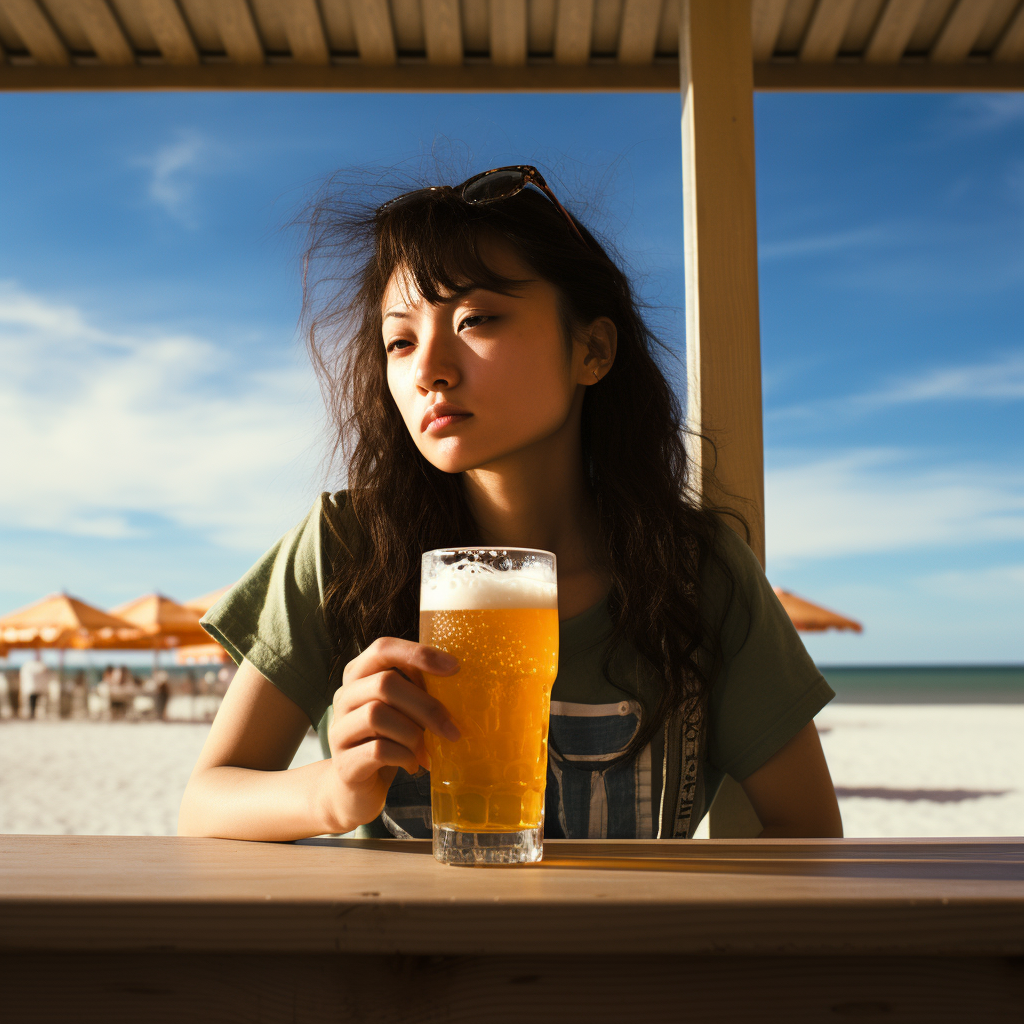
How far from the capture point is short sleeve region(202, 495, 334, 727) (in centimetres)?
130

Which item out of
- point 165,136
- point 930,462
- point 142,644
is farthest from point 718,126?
point 165,136

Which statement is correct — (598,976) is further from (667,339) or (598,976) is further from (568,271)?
(667,339)

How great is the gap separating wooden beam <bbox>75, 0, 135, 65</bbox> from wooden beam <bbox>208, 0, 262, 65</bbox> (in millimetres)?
262

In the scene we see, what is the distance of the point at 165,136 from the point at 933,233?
2101 inches

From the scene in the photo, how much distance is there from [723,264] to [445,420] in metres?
0.91

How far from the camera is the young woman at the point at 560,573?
125 centimetres

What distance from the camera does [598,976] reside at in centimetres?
54

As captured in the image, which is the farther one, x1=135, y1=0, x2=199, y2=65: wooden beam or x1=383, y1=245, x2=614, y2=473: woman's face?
x1=135, y1=0, x2=199, y2=65: wooden beam

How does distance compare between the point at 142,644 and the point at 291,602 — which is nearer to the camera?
the point at 291,602

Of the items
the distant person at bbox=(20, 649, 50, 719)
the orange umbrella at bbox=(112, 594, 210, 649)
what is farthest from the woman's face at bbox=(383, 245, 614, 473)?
the distant person at bbox=(20, 649, 50, 719)

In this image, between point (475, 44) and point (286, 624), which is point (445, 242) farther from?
point (475, 44)

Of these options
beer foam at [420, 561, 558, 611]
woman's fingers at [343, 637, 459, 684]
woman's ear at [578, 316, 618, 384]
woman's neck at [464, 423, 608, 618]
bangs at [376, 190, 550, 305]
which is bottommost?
woman's fingers at [343, 637, 459, 684]

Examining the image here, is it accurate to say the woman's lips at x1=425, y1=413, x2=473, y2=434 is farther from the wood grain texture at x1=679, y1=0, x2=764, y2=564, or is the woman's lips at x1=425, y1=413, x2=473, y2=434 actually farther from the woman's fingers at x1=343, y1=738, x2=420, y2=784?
the wood grain texture at x1=679, y1=0, x2=764, y2=564

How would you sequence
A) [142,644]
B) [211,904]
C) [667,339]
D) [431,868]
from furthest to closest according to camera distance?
[142,644] < [667,339] < [431,868] < [211,904]
